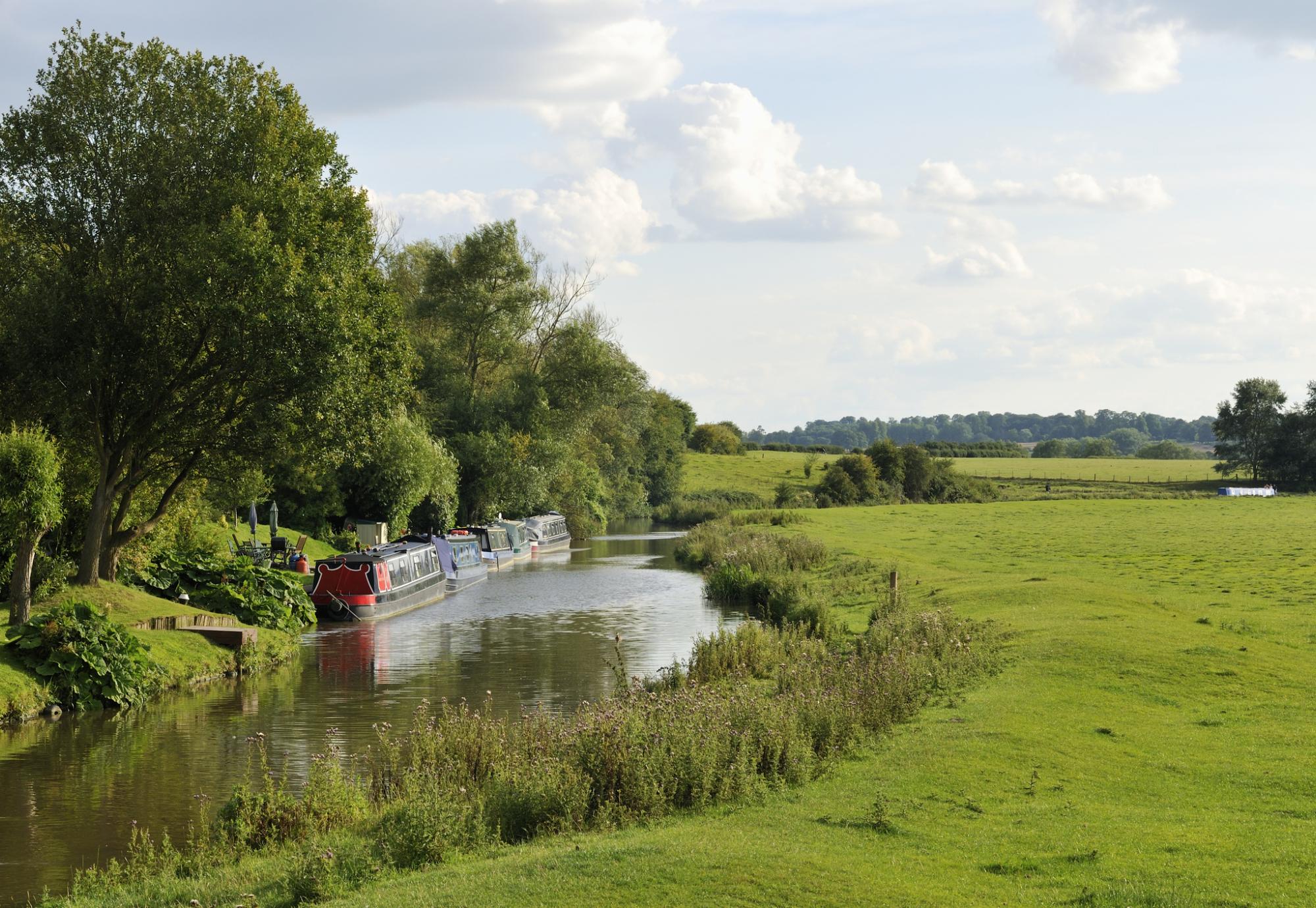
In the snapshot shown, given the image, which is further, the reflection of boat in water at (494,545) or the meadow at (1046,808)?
the reflection of boat in water at (494,545)

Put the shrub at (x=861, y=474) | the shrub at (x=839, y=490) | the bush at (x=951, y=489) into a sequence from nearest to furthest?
the shrub at (x=839, y=490), the shrub at (x=861, y=474), the bush at (x=951, y=489)

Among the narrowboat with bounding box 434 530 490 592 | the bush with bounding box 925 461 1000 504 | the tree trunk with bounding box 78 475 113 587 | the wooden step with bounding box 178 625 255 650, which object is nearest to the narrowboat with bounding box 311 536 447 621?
the narrowboat with bounding box 434 530 490 592

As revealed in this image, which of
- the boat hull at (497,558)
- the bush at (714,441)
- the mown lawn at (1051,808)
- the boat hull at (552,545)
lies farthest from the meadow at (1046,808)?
the bush at (714,441)

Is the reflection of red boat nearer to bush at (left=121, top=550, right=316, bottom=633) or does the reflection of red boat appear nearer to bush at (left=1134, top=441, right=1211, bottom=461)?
bush at (left=121, top=550, right=316, bottom=633)

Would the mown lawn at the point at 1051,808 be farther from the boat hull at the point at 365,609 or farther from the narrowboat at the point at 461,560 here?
the narrowboat at the point at 461,560

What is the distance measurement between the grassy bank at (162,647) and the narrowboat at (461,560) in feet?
61.7

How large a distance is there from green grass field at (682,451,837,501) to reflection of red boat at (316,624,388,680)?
66.2m

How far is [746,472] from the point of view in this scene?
110875mm

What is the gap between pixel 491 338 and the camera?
6241 cm

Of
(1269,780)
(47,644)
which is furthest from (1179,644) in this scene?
(47,644)

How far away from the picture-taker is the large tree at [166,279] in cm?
2236

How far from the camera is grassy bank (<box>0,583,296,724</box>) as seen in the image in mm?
17797

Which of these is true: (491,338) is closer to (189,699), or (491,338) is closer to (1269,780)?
(189,699)

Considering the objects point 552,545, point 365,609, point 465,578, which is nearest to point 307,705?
point 365,609
